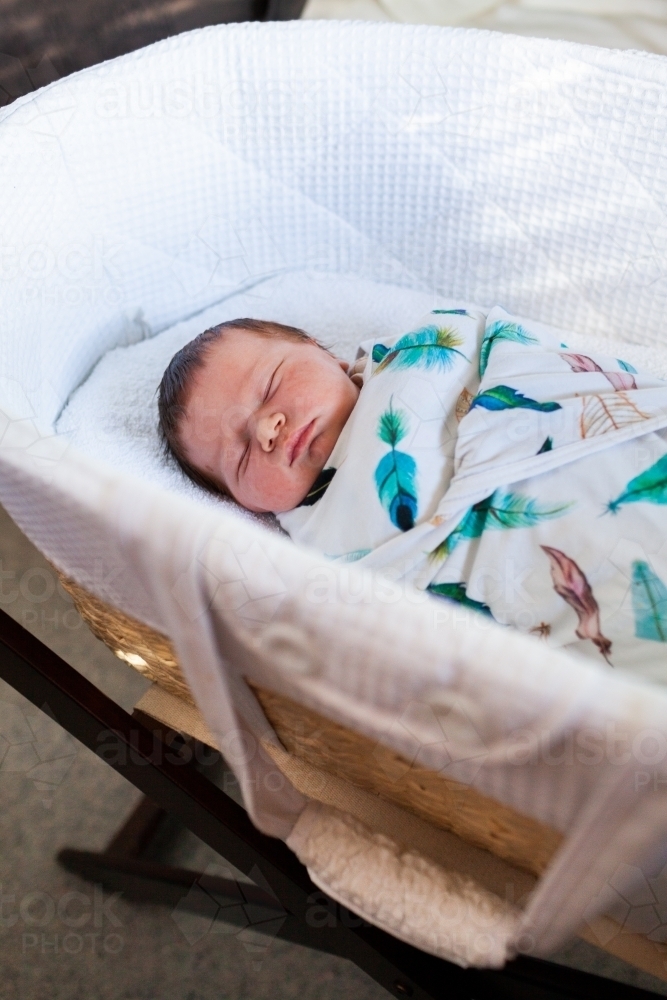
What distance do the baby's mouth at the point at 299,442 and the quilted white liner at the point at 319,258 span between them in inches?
8.9

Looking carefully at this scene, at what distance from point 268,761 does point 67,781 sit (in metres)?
0.64

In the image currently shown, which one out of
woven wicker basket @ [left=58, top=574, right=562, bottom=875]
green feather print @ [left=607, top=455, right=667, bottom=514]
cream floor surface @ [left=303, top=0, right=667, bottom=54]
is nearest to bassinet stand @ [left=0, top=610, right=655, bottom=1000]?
woven wicker basket @ [left=58, top=574, right=562, bottom=875]

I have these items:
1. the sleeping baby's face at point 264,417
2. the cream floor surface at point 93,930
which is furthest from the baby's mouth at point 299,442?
the cream floor surface at point 93,930

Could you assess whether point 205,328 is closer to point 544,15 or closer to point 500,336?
point 500,336

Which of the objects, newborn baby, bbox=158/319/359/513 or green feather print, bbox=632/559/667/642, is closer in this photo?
green feather print, bbox=632/559/667/642

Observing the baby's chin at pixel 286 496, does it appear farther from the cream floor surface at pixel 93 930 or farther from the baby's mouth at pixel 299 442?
the cream floor surface at pixel 93 930

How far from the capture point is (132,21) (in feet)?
3.50

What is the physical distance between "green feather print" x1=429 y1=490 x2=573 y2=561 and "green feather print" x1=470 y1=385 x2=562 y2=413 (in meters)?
0.08

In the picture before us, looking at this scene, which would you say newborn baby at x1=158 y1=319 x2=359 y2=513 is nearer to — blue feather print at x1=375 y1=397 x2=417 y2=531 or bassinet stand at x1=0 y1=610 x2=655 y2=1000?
blue feather print at x1=375 y1=397 x2=417 y2=531

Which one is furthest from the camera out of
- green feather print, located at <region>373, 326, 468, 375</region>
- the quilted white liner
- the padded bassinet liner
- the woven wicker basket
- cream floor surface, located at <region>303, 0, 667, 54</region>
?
cream floor surface, located at <region>303, 0, 667, 54</region>

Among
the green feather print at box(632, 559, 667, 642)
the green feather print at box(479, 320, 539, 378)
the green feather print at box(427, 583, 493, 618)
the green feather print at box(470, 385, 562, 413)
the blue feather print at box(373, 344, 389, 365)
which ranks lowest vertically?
the green feather print at box(427, 583, 493, 618)

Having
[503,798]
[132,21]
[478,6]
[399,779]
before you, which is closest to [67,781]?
[399,779]

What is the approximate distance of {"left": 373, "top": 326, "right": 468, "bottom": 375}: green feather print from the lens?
76 centimetres

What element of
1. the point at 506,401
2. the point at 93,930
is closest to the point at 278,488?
the point at 506,401
